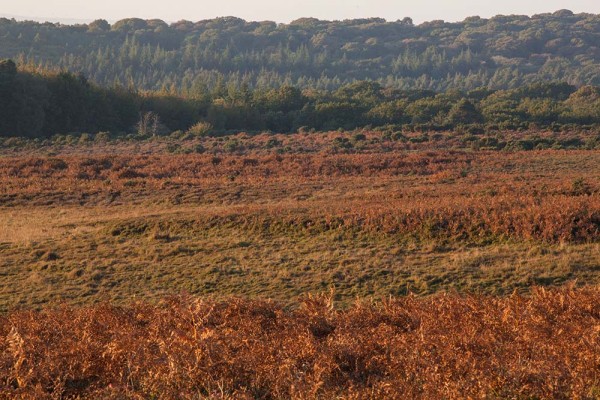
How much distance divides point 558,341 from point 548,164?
29.5m

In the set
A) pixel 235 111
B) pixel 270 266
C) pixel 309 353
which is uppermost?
pixel 309 353

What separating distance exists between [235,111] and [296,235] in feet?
196

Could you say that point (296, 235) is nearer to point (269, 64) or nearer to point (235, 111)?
point (235, 111)

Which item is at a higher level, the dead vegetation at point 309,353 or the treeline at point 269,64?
the dead vegetation at point 309,353

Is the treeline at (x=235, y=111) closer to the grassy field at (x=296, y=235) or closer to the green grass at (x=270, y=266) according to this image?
the grassy field at (x=296, y=235)

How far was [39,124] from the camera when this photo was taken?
213 feet

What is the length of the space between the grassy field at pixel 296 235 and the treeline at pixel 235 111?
33.7 meters

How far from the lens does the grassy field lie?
14.5m

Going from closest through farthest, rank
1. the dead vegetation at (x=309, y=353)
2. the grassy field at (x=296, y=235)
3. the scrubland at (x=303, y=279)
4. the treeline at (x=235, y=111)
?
the dead vegetation at (x=309, y=353) → the scrubland at (x=303, y=279) → the grassy field at (x=296, y=235) → the treeline at (x=235, y=111)

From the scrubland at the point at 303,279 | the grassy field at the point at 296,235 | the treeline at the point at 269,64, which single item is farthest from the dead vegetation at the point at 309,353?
the treeline at the point at 269,64

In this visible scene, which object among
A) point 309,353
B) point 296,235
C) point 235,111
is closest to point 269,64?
point 235,111

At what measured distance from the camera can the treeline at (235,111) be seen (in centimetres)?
6406

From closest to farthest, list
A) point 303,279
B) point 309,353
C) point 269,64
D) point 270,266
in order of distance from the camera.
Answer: point 309,353 → point 303,279 → point 270,266 → point 269,64

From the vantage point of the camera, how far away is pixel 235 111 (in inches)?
3066
